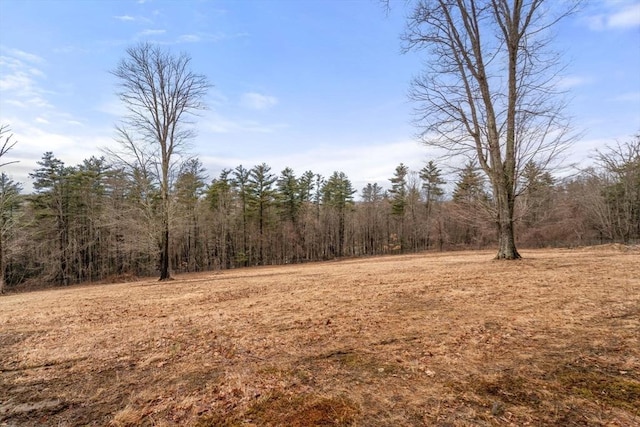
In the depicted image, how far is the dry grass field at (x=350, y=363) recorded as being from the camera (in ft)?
7.56

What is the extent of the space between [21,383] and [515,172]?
42.8 feet

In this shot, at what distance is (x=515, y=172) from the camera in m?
11.0

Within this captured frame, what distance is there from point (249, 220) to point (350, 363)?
35.9m

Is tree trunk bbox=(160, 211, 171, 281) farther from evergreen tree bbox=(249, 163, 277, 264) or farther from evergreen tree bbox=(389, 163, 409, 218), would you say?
evergreen tree bbox=(389, 163, 409, 218)

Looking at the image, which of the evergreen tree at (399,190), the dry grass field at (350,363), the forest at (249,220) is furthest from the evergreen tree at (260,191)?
the dry grass field at (350,363)

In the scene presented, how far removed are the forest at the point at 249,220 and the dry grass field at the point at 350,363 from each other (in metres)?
13.0

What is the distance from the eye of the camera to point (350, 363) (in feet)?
10.3

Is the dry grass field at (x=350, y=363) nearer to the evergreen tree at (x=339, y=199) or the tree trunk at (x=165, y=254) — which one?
the tree trunk at (x=165, y=254)

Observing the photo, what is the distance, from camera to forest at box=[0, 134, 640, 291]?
24844mm

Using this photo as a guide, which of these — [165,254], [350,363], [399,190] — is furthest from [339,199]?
[350,363]

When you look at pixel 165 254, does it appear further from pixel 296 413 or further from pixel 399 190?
pixel 399 190

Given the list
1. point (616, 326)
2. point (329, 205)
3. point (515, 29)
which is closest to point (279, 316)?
point (616, 326)

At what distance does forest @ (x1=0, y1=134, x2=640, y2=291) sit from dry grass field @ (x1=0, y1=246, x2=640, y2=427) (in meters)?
13.0

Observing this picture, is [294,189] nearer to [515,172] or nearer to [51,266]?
[51,266]
